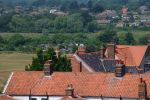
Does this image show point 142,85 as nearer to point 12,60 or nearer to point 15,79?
point 15,79

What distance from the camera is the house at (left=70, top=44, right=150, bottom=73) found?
66.6 m

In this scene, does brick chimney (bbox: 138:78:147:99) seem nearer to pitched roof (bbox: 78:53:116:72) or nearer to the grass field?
pitched roof (bbox: 78:53:116:72)

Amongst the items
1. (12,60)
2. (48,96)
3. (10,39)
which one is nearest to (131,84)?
(48,96)

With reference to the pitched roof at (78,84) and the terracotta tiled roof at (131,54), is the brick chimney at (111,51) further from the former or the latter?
the pitched roof at (78,84)

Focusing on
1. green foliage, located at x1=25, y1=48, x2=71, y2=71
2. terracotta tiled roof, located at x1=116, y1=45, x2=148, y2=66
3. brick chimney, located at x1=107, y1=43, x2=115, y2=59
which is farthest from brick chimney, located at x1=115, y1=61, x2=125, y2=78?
terracotta tiled roof, located at x1=116, y1=45, x2=148, y2=66

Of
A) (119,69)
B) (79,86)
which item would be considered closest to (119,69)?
(119,69)

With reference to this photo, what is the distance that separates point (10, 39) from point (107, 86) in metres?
125

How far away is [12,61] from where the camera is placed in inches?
5507

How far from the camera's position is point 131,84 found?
5478cm

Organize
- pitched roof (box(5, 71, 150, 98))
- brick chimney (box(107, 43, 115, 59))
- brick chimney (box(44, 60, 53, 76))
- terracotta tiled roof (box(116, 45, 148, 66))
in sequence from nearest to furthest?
pitched roof (box(5, 71, 150, 98)) < brick chimney (box(44, 60, 53, 76)) < brick chimney (box(107, 43, 115, 59)) < terracotta tiled roof (box(116, 45, 148, 66))

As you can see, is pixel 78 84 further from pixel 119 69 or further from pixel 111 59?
pixel 111 59

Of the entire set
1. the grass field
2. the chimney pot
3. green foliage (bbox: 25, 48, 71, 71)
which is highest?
the chimney pot

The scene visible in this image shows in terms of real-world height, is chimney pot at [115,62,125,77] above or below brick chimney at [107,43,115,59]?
above

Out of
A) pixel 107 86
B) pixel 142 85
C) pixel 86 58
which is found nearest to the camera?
pixel 142 85
